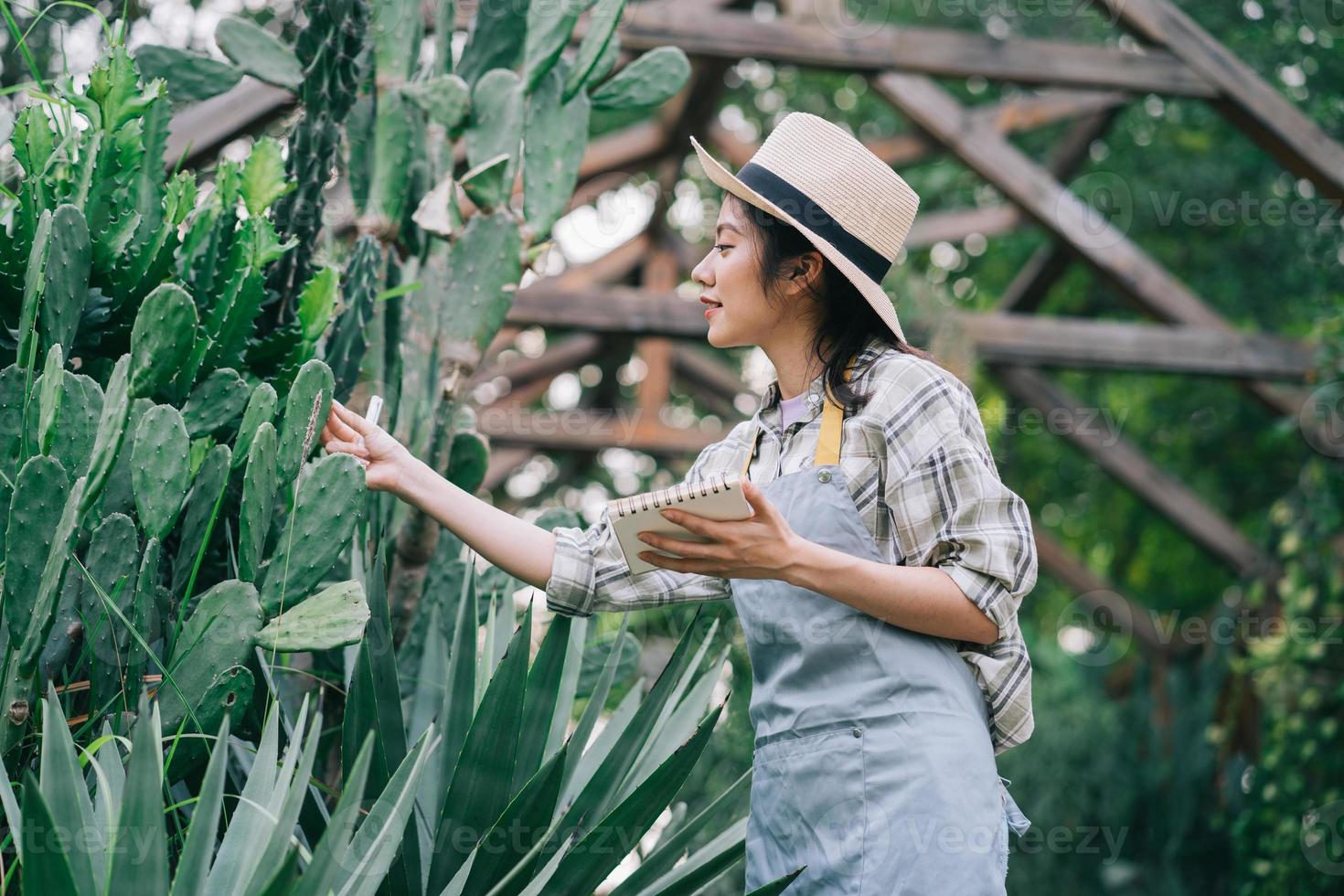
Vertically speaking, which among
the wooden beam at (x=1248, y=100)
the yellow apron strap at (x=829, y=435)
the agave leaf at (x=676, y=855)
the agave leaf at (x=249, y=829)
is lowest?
the wooden beam at (x=1248, y=100)

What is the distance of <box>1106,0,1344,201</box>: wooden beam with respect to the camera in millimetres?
4312

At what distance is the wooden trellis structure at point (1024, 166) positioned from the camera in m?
4.32

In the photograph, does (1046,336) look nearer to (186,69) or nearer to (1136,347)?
(1136,347)

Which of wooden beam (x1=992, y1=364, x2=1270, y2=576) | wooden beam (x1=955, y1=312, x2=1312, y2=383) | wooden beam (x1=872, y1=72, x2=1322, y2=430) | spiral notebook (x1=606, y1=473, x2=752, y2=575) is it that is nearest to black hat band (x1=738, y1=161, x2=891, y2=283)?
spiral notebook (x1=606, y1=473, x2=752, y2=575)

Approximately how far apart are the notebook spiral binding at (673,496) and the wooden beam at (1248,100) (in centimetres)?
364

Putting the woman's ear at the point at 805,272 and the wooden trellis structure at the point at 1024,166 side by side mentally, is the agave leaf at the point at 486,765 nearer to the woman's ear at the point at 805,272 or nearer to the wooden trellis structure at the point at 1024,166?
the woman's ear at the point at 805,272

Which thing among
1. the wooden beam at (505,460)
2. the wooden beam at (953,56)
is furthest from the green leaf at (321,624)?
the wooden beam at (505,460)

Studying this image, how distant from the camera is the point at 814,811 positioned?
1.43m

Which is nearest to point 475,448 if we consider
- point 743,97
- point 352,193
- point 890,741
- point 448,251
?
point 448,251

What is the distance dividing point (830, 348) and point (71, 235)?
98 cm

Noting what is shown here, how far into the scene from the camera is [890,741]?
139 cm

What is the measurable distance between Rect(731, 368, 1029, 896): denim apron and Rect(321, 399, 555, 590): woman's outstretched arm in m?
0.31

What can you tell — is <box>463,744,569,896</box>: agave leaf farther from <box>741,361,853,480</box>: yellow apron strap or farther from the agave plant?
<box>741,361,853,480</box>: yellow apron strap

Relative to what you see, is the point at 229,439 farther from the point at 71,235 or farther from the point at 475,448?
the point at 475,448
